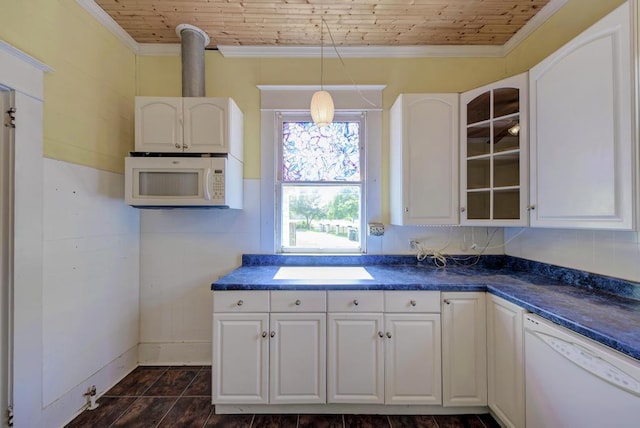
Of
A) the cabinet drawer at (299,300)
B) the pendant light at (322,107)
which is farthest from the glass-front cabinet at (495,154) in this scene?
the cabinet drawer at (299,300)

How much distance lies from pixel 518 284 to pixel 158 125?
269cm

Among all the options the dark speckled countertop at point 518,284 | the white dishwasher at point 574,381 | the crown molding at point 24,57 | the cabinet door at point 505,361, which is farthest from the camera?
the cabinet door at point 505,361

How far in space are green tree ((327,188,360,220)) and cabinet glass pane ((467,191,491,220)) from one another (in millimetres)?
873

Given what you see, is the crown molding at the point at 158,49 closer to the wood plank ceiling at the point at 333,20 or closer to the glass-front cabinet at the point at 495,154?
the wood plank ceiling at the point at 333,20

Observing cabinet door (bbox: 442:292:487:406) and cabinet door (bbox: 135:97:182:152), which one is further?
cabinet door (bbox: 135:97:182:152)

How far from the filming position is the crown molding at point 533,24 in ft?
5.89

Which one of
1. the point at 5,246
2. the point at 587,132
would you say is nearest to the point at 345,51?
the point at 587,132

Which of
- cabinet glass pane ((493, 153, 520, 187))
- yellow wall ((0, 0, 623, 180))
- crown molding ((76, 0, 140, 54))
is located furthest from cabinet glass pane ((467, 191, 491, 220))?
crown molding ((76, 0, 140, 54))

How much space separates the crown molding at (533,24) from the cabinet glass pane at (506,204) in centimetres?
129

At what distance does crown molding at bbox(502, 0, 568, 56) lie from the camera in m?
1.79

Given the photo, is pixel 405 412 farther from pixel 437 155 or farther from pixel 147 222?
pixel 147 222

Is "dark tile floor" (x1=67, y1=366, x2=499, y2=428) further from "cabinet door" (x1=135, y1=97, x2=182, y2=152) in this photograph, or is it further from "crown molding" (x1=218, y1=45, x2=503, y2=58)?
"crown molding" (x1=218, y1=45, x2=503, y2=58)

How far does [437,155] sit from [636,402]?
1545 mm

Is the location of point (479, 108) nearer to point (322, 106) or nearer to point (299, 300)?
point (322, 106)
